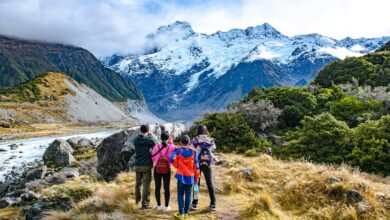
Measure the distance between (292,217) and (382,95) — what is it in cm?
2202

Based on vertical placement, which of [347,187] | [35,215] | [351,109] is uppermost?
[351,109]

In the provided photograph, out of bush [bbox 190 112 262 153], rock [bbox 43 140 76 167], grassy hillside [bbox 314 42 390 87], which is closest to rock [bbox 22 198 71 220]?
bush [bbox 190 112 262 153]

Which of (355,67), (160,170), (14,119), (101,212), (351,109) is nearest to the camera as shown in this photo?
(101,212)

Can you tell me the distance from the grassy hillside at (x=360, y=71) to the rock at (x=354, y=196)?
2993cm

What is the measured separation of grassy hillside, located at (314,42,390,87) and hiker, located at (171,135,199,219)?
32633 millimetres

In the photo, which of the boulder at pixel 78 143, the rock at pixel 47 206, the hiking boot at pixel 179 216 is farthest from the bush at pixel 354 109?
the boulder at pixel 78 143

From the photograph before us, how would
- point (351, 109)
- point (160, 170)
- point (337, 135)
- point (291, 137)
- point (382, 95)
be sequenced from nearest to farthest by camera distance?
point (160, 170) < point (337, 135) < point (291, 137) < point (351, 109) < point (382, 95)

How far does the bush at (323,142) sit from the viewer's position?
21.3 metres

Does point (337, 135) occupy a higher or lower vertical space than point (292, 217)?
higher

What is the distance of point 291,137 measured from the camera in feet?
86.6

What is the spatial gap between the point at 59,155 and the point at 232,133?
75.7 feet

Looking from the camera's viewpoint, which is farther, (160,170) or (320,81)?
(320,81)

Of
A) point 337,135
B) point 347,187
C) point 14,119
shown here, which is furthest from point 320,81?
point 14,119

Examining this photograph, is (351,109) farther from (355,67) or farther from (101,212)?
(101,212)
